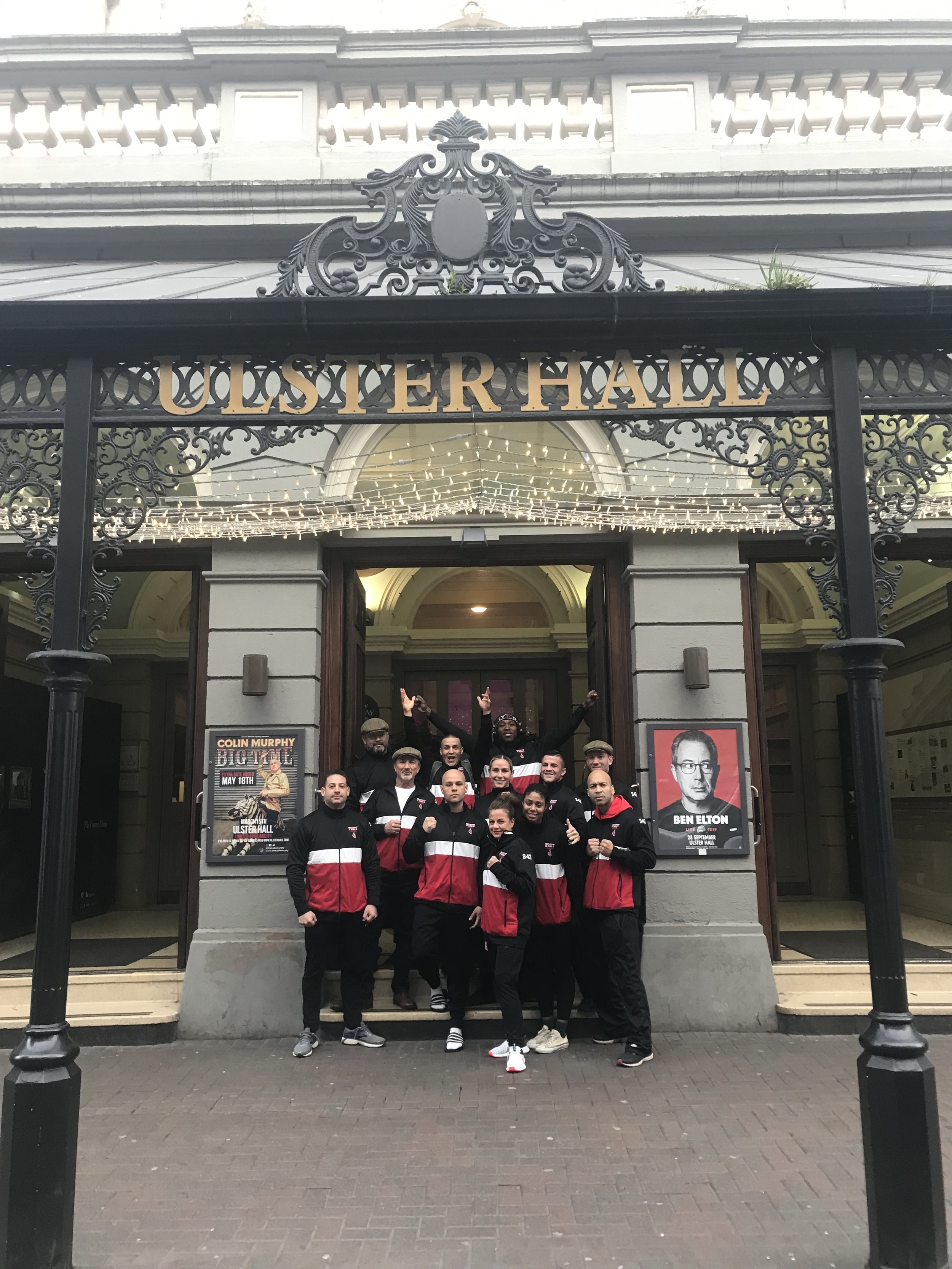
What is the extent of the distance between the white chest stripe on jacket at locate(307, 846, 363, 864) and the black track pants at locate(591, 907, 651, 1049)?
180 centimetres

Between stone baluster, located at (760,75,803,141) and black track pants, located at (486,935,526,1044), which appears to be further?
stone baluster, located at (760,75,803,141)

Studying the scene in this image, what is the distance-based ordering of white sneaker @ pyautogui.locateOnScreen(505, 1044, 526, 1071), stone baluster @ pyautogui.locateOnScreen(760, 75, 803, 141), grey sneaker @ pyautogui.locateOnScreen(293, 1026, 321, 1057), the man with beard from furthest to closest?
stone baluster @ pyautogui.locateOnScreen(760, 75, 803, 141) < the man with beard < grey sneaker @ pyautogui.locateOnScreen(293, 1026, 321, 1057) < white sneaker @ pyautogui.locateOnScreen(505, 1044, 526, 1071)

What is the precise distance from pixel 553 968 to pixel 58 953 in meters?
3.75

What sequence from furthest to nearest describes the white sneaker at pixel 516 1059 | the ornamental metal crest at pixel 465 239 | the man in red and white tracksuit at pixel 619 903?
the man in red and white tracksuit at pixel 619 903 < the white sneaker at pixel 516 1059 < the ornamental metal crest at pixel 465 239

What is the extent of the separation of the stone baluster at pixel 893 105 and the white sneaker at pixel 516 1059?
817cm

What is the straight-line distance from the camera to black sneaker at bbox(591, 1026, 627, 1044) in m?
6.59

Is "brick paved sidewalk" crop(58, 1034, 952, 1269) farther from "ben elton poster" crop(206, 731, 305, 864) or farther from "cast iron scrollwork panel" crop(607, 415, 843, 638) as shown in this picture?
"cast iron scrollwork panel" crop(607, 415, 843, 638)

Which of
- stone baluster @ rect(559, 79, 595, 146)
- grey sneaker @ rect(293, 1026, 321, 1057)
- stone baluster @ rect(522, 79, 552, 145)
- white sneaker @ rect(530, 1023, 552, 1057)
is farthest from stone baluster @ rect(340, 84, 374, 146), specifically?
white sneaker @ rect(530, 1023, 552, 1057)

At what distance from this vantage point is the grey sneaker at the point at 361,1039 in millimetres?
6609

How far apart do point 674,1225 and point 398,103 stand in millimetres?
8652

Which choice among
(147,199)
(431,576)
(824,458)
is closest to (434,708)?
(431,576)

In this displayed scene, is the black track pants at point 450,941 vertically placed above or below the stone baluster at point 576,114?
below

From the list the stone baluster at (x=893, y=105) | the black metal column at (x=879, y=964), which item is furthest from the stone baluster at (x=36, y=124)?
the black metal column at (x=879, y=964)

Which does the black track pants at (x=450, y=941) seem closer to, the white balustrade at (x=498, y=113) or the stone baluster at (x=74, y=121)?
the white balustrade at (x=498, y=113)
